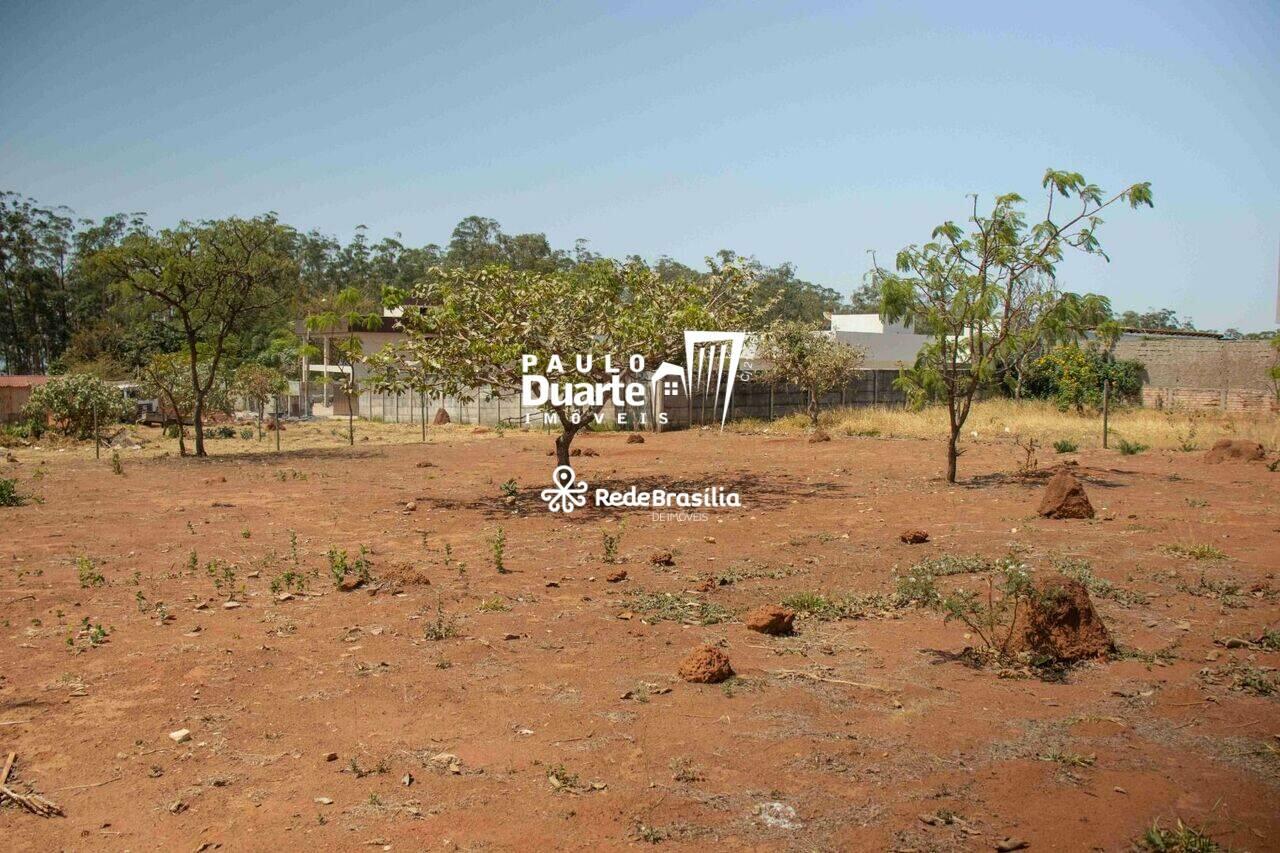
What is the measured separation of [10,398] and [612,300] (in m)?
24.5

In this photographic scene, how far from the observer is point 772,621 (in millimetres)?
7445

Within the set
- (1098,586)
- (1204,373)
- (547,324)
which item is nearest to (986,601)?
(1098,586)

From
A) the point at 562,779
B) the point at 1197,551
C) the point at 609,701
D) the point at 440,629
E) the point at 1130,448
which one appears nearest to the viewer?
the point at 562,779

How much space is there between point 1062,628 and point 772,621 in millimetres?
2065

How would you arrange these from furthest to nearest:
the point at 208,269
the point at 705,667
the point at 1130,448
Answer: the point at 208,269 → the point at 1130,448 → the point at 705,667

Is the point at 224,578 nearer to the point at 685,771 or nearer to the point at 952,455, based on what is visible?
the point at 685,771

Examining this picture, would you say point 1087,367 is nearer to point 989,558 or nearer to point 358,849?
point 989,558

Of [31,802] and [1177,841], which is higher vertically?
[1177,841]

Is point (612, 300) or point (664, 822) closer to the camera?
Result: point (664, 822)

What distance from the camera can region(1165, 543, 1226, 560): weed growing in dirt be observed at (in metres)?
9.61

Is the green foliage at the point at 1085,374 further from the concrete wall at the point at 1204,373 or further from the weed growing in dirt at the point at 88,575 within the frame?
the weed growing in dirt at the point at 88,575

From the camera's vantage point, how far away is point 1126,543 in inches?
412

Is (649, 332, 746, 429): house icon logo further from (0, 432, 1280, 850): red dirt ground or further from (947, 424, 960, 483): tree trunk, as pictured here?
(0, 432, 1280, 850): red dirt ground

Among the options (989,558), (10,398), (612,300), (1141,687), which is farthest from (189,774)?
(10,398)
